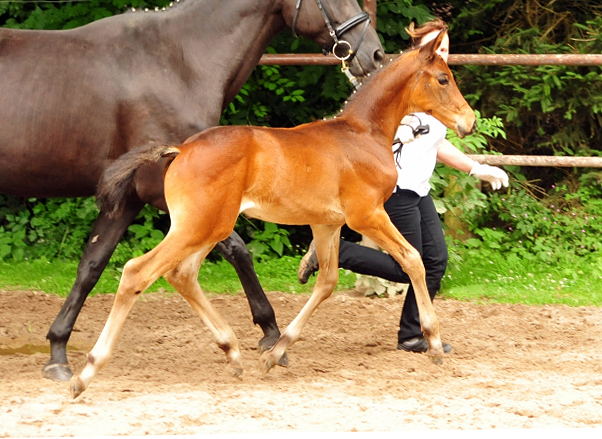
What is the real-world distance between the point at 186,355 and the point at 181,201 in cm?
125

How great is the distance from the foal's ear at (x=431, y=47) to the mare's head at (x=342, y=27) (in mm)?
315

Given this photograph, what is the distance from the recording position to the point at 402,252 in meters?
3.97

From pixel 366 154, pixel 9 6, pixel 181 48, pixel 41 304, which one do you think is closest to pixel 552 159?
pixel 366 154

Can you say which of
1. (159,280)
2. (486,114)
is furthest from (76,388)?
(486,114)

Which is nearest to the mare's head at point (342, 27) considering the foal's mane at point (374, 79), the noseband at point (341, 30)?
the noseband at point (341, 30)

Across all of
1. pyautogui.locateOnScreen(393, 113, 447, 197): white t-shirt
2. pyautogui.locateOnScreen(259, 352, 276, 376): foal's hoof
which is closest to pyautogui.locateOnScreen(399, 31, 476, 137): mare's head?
pyautogui.locateOnScreen(393, 113, 447, 197): white t-shirt

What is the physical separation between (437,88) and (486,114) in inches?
158

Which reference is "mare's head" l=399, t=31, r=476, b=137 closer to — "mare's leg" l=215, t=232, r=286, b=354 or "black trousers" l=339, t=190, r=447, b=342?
"black trousers" l=339, t=190, r=447, b=342

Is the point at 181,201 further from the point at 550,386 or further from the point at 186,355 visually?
the point at 550,386

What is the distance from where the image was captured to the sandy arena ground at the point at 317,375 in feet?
10.5

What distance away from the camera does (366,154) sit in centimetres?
398

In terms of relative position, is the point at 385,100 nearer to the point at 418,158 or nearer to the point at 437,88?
the point at 437,88

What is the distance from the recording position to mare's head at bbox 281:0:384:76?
14.0 feet

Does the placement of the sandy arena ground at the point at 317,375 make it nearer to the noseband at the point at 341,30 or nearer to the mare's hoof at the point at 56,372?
the mare's hoof at the point at 56,372
